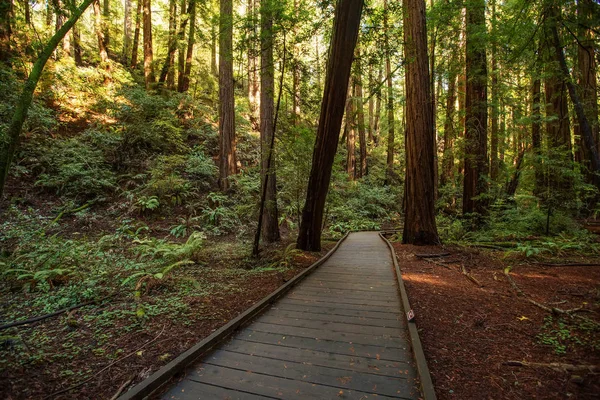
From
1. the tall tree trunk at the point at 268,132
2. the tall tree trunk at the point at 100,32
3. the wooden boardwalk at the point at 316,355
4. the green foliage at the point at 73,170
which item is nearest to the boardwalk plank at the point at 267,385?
the wooden boardwalk at the point at 316,355

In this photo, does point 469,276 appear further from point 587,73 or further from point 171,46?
point 171,46

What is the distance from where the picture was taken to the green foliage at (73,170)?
31.6 ft

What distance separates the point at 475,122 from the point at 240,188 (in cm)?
936

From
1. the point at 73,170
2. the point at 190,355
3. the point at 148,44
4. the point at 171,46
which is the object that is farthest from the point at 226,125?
the point at 190,355

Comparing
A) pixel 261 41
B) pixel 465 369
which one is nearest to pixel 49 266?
pixel 261 41

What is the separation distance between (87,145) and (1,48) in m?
4.09

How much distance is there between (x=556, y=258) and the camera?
Answer: 666 cm

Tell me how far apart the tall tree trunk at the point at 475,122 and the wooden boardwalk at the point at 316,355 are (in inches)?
297

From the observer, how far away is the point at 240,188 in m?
12.0

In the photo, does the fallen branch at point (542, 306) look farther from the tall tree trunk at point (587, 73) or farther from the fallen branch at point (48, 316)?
the fallen branch at point (48, 316)

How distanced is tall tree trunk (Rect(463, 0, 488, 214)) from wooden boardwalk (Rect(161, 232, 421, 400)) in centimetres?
755

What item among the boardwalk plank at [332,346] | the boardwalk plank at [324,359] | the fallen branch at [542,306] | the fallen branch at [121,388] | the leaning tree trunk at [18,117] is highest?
the leaning tree trunk at [18,117]

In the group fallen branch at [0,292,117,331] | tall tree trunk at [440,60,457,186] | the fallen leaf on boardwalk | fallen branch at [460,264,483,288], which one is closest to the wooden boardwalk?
the fallen leaf on boardwalk

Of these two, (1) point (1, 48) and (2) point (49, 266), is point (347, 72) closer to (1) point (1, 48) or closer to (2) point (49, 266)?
(2) point (49, 266)
